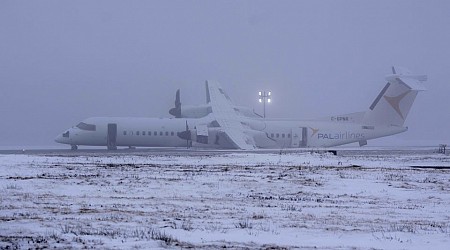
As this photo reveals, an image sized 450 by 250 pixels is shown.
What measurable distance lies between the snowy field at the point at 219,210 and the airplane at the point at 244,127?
30.6m

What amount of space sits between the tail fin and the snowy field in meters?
35.6

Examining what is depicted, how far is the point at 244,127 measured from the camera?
54531 millimetres

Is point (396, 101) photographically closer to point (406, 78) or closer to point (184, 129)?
point (406, 78)

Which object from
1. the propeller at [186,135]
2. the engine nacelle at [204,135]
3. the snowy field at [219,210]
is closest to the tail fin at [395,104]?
the engine nacelle at [204,135]

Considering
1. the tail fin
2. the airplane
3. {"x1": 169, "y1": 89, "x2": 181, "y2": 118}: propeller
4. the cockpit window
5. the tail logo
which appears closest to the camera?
the airplane

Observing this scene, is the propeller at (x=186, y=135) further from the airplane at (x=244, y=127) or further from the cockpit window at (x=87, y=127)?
the cockpit window at (x=87, y=127)

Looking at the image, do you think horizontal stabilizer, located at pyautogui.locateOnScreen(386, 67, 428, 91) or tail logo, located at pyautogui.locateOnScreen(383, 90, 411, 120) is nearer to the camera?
horizontal stabilizer, located at pyautogui.locateOnScreen(386, 67, 428, 91)

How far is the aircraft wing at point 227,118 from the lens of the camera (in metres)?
49.8

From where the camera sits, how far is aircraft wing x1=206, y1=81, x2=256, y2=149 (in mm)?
49812

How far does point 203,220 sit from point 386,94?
5063 centimetres

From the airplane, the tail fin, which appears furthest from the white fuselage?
the tail fin

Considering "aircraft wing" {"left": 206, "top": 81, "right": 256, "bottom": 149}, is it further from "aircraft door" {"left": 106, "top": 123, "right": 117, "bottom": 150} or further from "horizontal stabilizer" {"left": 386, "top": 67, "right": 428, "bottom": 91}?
"horizontal stabilizer" {"left": 386, "top": 67, "right": 428, "bottom": 91}

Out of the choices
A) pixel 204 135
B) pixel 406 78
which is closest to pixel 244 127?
pixel 204 135

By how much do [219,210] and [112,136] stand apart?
42.4 metres
